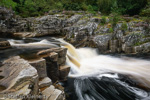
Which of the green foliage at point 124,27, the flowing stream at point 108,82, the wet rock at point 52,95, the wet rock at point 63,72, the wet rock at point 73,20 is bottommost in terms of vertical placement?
the flowing stream at point 108,82

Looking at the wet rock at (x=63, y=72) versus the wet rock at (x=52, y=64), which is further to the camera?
the wet rock at (x=63, y=72)

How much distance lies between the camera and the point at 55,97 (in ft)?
11.0

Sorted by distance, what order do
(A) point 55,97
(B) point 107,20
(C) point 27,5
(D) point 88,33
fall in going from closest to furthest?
(A) point 55,97 → (D) point 88,33 → (B) point 107,20 → (C) point 27,5

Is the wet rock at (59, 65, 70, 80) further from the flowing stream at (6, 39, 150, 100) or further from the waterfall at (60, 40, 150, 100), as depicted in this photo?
the waterfall at (60, 40, 150, 100)

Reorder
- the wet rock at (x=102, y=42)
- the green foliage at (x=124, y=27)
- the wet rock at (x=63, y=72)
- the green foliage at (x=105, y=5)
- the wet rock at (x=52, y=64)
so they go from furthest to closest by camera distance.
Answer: the green foliage at (x=105, y=5) → the green foliage at (x=124, y=27) → the wet rock at (x=102, y=42) → the wet rock at (x=63, y=72) → the wet rock at (x=52, y=64)

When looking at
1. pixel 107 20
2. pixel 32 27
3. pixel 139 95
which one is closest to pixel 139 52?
pixel 107 20

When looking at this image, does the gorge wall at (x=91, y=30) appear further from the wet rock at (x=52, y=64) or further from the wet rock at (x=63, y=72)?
the wet rock at (x=52, y=64)

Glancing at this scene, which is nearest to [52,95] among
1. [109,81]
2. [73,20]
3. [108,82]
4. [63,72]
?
[63,72]

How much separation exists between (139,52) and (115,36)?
11.6 ft

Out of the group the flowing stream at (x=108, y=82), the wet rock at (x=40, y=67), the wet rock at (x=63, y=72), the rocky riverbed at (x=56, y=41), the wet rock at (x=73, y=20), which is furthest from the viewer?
the wet rock at (x=73, y=20)

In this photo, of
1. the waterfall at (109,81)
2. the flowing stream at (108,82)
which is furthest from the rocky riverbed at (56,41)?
the waterfall at (109,81)

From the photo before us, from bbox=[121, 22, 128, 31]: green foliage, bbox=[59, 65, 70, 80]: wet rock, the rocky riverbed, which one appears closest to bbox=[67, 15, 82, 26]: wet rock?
the rocky riverbed

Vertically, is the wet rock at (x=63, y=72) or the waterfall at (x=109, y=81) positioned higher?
the wet rock at (x=63, y=72)

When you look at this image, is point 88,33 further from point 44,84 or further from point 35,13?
point 35,13
